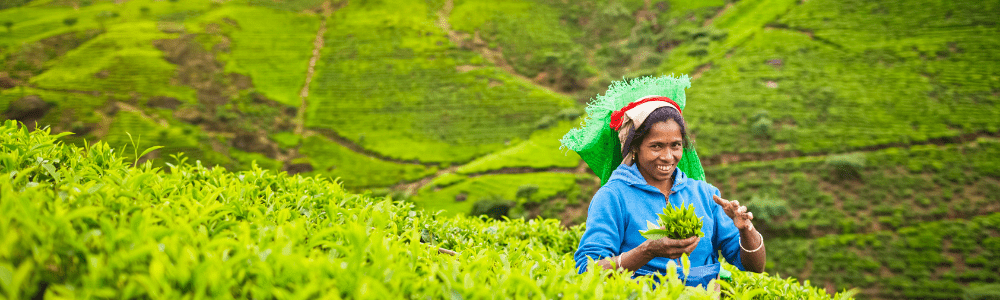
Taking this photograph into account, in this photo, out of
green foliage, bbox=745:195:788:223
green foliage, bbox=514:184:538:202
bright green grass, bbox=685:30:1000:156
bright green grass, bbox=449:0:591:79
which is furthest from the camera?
bright green grass, bbox=449:0:591:79

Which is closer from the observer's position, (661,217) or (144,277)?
(144,277)

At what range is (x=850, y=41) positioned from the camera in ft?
114

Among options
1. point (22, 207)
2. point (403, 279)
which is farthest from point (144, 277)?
point (403, 279)

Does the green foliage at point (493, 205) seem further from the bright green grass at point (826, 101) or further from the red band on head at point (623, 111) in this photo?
the red band on head at point (623, 111)

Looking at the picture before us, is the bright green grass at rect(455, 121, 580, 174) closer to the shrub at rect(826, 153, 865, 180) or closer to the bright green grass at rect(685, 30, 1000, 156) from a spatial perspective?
the bright green grass at rect(685, 30, 1000, 156)

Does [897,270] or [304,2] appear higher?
[304,2]

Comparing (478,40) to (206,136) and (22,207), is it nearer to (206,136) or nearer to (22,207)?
(206,136)

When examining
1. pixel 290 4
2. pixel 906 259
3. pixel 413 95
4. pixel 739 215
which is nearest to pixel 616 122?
pixel 739 215

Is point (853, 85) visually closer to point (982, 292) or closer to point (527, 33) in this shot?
point (982, 292)

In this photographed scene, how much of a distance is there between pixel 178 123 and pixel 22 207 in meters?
42.9

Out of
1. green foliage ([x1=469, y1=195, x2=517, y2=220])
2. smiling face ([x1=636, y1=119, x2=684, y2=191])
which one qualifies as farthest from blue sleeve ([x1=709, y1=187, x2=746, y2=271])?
green foliage ([x1=469, y1=195, x2=517, y2=220])

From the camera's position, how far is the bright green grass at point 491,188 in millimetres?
29484

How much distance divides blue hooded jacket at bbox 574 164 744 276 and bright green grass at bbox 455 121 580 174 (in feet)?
93.7

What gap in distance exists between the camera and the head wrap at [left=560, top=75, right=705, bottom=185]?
3.08 meters
